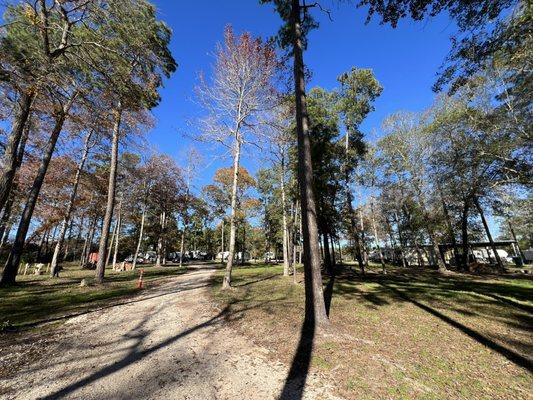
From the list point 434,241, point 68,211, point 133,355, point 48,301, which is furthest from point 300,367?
point 434,241

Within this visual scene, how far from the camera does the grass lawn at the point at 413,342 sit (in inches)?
149

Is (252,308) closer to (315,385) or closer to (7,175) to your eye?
(315,385)

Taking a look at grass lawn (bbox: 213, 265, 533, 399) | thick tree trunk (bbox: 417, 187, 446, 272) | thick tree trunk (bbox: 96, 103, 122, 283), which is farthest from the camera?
thick tree trunk (bbox: 417, 187, 446, 272)

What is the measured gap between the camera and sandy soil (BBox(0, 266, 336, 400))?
363cm

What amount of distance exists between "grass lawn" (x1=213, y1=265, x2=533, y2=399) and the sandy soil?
0.57m

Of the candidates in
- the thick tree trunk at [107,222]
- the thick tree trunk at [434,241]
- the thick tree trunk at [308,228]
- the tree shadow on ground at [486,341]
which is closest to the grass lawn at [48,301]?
the thick tree trunk at [107,222]

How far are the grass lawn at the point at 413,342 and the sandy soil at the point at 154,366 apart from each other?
0.57 meters

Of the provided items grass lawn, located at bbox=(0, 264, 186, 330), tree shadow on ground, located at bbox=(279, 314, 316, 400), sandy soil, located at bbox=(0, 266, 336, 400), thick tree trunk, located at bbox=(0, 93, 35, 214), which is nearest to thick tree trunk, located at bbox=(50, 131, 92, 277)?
grass lawn, located at bbox=(0, 264, 186, 330)

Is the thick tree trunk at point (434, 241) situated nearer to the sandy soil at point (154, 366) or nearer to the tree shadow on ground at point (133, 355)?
the tree shadow on ground at point (133, 355)

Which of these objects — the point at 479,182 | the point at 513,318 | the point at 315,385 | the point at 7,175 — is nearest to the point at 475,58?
the point at 513,318

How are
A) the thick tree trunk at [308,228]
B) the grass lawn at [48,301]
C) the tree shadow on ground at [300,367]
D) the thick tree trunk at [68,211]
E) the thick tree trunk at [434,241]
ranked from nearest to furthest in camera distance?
the tree shadow on ground at [300,367] → the thick tree trunk at [308,228] → the grass lawn at [48,301] → the thick tree trunk at [68,211] → the thick tree trunk at [434,241]

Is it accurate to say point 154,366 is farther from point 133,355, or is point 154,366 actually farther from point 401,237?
point 401,237

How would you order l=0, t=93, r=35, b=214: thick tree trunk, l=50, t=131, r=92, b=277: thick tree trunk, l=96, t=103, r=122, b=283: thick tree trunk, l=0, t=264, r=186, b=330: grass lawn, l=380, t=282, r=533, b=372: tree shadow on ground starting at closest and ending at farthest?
l=380, t=282, r=533, b=372: tree shadow on ground < l=0, t=93, r=35, b=214: thick tree trunk < l=0, t=264, r=186, b=330: grass lawn < l=96, t=103, r=122, b=283: thick tree trunk < l=50, t=131, r=92, b=277: thick tree trunk

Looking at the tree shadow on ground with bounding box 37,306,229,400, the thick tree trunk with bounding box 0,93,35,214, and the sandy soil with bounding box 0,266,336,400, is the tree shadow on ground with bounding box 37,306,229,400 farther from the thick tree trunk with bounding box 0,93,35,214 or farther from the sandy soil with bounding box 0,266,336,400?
the thick tree trunk with bounding box 0,93,35,214
